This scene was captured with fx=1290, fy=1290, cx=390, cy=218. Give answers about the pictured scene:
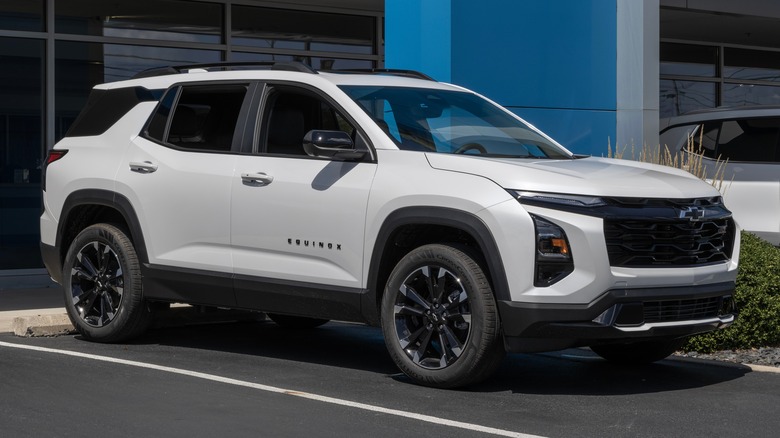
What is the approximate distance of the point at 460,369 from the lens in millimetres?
7016

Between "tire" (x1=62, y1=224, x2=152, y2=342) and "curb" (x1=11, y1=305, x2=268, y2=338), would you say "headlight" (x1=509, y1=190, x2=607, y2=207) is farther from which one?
"curb" (x1=11, y1=305, x2=268, y2=338)

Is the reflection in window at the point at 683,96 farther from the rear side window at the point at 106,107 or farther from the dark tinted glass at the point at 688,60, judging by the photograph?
the rear side window at the point at 106,107

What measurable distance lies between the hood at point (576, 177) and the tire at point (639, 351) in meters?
1.11

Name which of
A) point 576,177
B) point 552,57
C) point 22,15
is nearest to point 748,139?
point 552,57

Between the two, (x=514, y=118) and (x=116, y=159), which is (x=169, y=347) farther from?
(x=514, y=118)

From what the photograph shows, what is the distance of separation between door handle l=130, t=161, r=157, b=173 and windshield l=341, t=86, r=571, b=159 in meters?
1.50

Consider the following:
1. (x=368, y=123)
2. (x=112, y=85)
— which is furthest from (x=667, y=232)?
(x=112, y=85)

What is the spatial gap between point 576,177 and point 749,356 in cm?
242

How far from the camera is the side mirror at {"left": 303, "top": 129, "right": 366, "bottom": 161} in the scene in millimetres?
7434

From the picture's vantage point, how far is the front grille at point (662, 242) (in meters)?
6.88

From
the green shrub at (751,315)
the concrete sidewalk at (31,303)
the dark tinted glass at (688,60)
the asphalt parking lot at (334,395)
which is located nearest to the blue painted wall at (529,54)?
the asphalt parking lot at (334,395)

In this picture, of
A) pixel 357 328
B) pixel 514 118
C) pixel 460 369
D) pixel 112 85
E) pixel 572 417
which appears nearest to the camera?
pixel 572 417

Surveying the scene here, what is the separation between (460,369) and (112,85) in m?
3.83

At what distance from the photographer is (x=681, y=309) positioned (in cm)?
714
